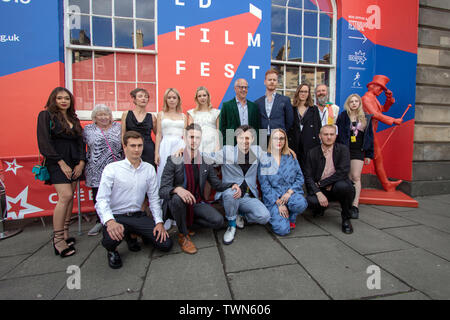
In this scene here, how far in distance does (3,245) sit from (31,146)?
1697 mm

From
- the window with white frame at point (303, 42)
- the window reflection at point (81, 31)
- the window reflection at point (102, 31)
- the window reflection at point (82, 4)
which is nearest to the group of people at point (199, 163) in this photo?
the window with white frame at point (303, 42)

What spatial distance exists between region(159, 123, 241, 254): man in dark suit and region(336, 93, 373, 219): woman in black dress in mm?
2077

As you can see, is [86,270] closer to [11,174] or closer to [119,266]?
[119,266]

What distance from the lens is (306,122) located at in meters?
3.39

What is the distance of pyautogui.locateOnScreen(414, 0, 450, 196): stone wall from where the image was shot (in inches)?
179

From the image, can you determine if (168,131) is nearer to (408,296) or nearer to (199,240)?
(199,240)

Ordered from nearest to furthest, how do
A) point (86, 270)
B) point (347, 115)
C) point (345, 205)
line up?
point (86, 270), point (345, 205), point (347, 115)

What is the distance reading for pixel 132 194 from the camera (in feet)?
7.80

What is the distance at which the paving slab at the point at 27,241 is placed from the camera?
8.20 feet

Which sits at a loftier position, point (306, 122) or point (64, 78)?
point (64, 78)

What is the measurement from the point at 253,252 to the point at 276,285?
56cm

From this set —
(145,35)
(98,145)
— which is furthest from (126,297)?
(145,35)

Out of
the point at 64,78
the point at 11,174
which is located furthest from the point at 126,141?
the point at 64,78

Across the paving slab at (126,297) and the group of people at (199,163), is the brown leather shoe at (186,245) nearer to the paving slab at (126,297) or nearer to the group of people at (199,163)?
the group of people at (199,163)
